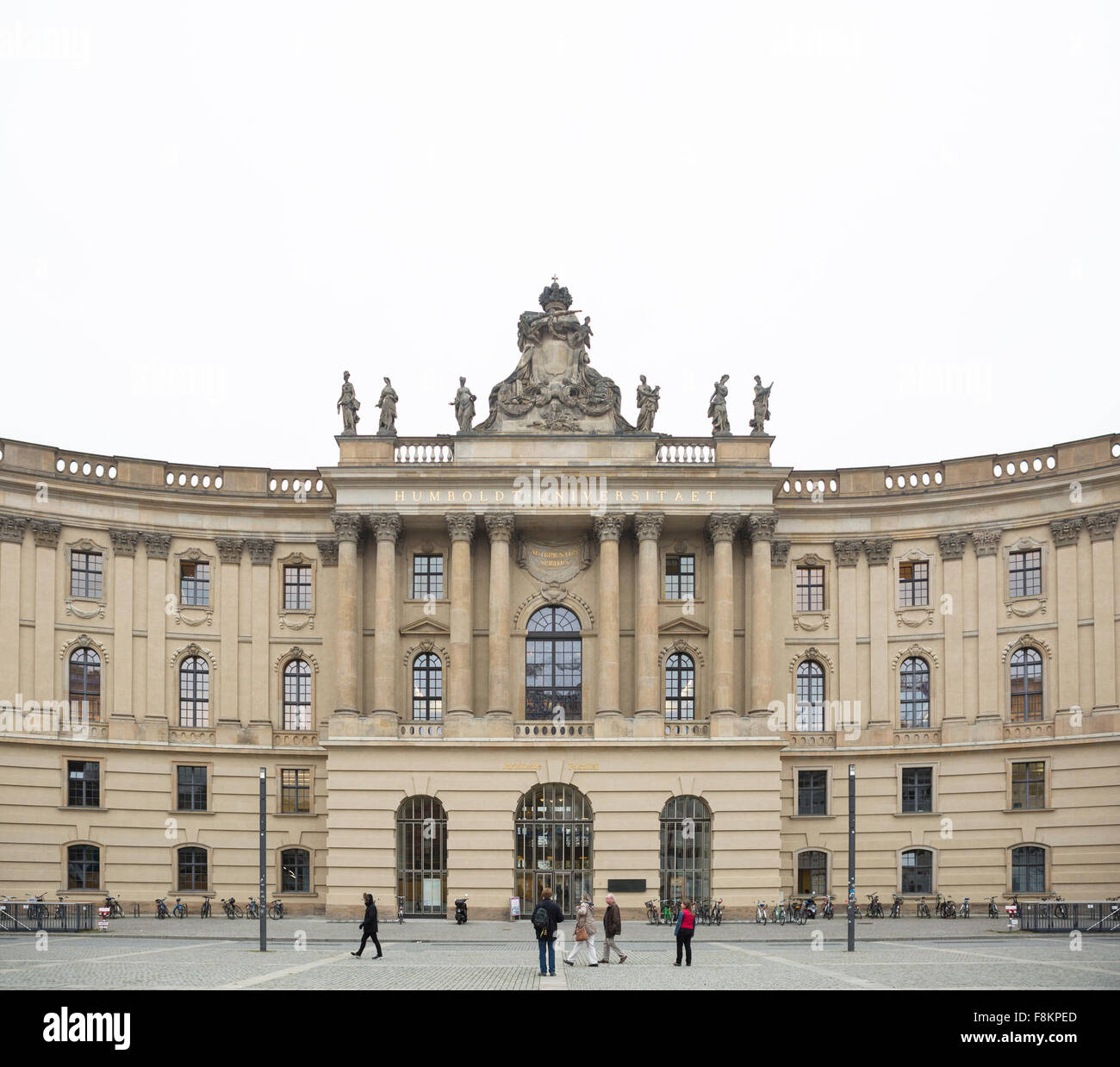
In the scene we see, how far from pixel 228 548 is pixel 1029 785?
1404 inches

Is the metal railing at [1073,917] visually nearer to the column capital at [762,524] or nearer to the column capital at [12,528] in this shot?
the column capital at [762,524]

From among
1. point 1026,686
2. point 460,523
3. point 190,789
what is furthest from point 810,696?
point 190,789

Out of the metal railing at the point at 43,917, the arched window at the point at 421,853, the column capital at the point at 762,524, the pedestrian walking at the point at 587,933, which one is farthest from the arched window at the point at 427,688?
the pedestrian walking at the point at 587,933

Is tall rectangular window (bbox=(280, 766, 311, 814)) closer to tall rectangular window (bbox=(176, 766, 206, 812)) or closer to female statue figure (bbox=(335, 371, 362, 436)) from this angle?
tall rectangular window (bbox=(176, 766, 206, 812))

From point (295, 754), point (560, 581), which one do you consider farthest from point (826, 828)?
point (295, 754)

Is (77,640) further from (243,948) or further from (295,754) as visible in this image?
(243,948)

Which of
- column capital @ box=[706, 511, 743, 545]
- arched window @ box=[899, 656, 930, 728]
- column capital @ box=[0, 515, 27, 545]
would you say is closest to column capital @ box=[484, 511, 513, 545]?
column capital @ box=[706, 511, 743, 545]

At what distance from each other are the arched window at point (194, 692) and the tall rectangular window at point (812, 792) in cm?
2616

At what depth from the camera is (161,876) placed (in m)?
66.1

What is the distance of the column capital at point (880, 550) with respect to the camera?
69.1m

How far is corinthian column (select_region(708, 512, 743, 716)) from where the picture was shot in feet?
215

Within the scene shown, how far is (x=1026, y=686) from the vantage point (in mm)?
65375

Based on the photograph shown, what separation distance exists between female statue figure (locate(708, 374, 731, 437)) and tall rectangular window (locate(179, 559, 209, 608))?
23.2m
